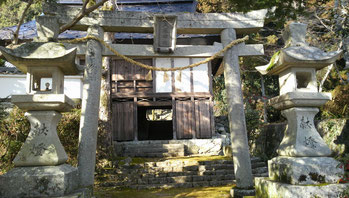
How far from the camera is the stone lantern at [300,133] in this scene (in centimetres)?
389

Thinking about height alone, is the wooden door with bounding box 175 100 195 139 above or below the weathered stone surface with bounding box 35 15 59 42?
below

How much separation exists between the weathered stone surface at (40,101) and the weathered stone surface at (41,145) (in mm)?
109

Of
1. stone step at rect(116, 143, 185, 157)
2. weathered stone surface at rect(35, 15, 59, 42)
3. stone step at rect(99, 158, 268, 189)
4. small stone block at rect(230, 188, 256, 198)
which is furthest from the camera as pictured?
stone step at rect(116, 143, 185, 157)

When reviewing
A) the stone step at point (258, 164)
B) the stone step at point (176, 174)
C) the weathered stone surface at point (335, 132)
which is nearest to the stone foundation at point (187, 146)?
the stone step at point (176, 174)

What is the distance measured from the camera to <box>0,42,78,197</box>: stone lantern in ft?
12.3

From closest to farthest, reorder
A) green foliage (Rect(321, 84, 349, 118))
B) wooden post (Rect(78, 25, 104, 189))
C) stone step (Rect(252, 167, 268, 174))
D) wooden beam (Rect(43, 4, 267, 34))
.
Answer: wooden post (Rect(78, 25, 104, 189)) < wooden beam (Rect(43, 4, 267, 34)) < green foliage (Rect(321, 84, 349, 118)) < stone step (Rect(252, 167, 268, 174))

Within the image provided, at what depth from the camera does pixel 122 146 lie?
12.3 m

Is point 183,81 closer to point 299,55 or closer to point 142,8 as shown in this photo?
point 142,8

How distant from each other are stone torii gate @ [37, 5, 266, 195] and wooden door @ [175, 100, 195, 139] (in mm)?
7123

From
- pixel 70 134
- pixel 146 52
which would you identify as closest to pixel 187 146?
pixel 70 134

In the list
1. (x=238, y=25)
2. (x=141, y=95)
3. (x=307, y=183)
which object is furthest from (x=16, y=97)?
(x=141, y=95)

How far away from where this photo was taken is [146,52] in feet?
20.6

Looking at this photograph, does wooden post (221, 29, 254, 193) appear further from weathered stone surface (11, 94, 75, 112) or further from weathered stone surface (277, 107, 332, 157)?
weathered stone surface (11, 94, 75, 112)

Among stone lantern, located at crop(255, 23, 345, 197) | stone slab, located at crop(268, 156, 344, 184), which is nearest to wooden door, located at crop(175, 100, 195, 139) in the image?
stone lantern, located at crop(255, 23, 345, 197)
